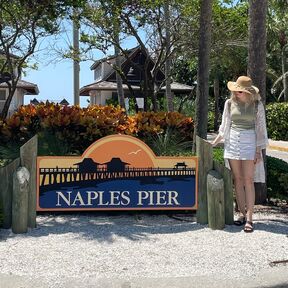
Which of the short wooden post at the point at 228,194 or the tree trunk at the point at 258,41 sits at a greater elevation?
the tree trunk at the point at 258,41

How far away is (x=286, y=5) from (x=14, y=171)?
2074cm

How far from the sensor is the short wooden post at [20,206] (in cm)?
609

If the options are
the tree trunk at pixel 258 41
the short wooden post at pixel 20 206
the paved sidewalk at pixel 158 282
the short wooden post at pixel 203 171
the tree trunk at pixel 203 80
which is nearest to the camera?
the paved sidewalk at pixel 158 282

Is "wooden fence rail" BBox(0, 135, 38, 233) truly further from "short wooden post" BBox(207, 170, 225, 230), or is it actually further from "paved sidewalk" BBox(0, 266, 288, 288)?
"short wooden post" BBox(207, 170, 225, 230)

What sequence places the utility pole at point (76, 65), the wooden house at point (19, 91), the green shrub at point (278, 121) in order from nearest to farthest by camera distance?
the utility pole at point (76, 65) → the green shrub at point (278, 121) → the wooden house at point (19, 91)

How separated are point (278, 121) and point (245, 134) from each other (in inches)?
898

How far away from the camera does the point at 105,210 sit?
6.79m

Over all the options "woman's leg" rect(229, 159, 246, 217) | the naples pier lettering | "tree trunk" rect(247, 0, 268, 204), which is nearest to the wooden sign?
the naples pier lettering

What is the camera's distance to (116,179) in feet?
22.2

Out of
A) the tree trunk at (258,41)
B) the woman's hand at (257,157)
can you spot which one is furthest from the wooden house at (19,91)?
the woman's hand at (257,157)

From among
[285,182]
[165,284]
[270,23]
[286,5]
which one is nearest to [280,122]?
[286,5]

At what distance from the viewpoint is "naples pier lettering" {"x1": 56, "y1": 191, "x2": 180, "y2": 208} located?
6715 millimetres

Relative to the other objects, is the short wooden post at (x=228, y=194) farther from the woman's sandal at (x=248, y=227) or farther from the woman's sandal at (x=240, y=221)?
the woman's sandal at (x=248, y=227)

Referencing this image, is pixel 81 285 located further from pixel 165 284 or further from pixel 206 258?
pixel 206 258
